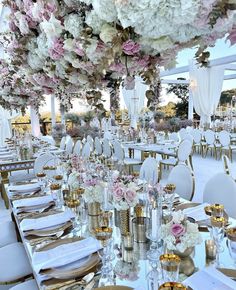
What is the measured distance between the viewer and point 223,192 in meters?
2.41

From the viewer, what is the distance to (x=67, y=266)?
4.49 ft

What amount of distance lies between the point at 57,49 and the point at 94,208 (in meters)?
0.99

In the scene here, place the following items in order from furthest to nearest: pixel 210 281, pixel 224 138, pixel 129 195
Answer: pixel 224 138 → pixel 129 195 → pixel 210 281

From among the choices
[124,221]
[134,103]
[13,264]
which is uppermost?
[134,103]

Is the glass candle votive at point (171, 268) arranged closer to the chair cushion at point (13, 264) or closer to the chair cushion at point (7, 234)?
the chair cushion at point (13, 264)

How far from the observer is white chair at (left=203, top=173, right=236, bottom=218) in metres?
2.31

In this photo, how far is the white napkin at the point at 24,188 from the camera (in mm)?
2832

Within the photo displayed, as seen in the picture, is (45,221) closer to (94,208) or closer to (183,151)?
(94,208)

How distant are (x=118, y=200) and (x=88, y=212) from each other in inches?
13.7

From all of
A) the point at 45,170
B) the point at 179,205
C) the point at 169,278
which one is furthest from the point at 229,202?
the point at 45,170

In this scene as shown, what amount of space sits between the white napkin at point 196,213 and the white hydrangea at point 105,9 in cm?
138

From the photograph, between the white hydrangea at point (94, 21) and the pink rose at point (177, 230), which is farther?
the pink rose at point (177, 230)

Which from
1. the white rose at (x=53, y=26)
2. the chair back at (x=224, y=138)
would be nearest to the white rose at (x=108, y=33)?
the white rose at (x=53, y=26)


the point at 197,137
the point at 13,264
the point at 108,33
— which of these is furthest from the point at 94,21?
the point at 197,137
